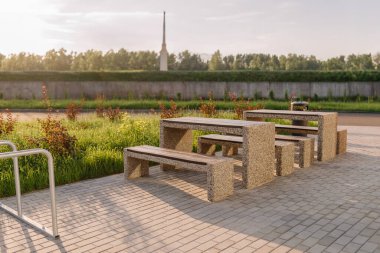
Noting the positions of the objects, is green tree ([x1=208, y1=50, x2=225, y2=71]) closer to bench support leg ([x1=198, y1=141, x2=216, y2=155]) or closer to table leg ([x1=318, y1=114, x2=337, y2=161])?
table leg ([x1=318, y1=114, x2=337, y2=161])

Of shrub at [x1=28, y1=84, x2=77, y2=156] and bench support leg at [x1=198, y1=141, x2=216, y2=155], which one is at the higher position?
shrub at [x1=28, y1=84, x2=77, y2=156]

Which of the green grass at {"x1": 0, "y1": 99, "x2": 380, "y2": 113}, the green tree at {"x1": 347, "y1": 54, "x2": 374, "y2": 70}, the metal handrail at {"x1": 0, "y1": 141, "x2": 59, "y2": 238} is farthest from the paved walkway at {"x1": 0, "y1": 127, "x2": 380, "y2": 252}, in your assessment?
the green tree at {"x1": 347, "y1": 54, "x2": 374, "y2": 70}

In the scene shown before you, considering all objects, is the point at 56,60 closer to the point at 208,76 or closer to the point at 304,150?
the point at 208,76

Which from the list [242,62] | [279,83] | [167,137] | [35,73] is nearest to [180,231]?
[167,137]

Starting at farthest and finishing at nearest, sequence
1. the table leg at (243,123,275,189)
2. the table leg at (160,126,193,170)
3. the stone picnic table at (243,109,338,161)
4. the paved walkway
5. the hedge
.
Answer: the hedge
the stone picnic table at (243,109,338,161)
the table leg at (160,126,193,170)
the table leg at (243,123,275,189)
the paved walkway

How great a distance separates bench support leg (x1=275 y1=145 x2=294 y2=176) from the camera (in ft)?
25.1

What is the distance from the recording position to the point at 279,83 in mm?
Answer: 29625

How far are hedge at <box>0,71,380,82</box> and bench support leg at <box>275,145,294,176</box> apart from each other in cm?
2244

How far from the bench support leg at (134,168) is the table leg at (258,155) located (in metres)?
1.96

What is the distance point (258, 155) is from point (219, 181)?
3.59 feet

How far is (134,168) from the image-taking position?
7.55 m

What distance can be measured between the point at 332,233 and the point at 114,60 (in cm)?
6760

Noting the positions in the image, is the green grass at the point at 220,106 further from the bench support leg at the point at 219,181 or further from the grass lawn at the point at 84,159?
the bench support leg at the point at 219,181

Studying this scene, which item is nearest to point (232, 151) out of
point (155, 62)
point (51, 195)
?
point (51, 195)
